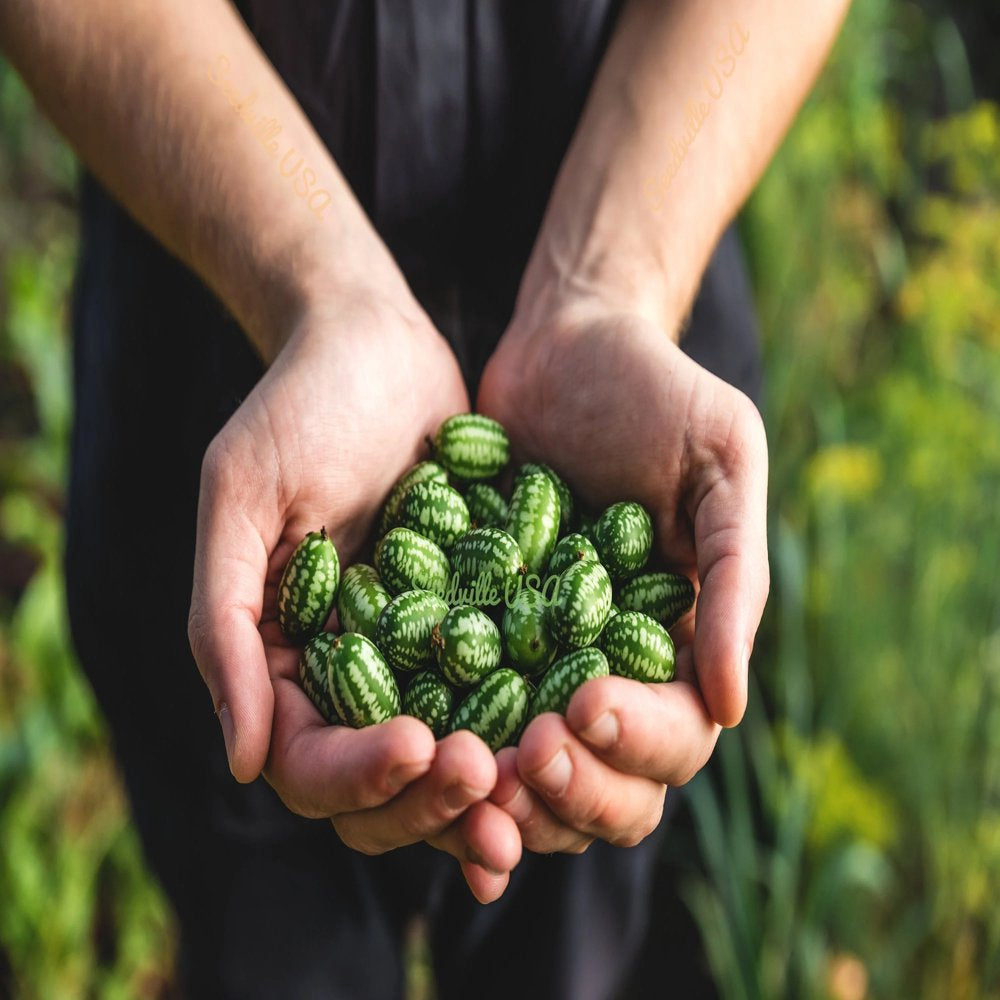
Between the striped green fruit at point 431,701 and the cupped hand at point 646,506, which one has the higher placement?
the cupped hand at point 646,506

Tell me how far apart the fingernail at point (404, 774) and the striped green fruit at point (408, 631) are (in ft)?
1.07

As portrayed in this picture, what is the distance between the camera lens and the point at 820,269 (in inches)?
132

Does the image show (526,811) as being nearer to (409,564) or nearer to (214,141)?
(409,564)

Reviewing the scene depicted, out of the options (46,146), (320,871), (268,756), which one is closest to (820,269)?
(320,871)

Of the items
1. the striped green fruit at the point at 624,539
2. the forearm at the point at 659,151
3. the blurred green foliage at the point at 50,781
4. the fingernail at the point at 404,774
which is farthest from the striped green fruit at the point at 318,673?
the blurred green foliage at the point at 50,781

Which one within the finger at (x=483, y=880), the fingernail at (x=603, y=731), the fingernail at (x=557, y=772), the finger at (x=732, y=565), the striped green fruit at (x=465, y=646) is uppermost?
the finger at (x=732, y=565)

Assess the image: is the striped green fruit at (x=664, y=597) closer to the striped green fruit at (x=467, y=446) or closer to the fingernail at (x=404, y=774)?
the striped green fruit at (x=467, y=446)

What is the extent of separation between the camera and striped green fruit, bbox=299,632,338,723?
1.51 meters

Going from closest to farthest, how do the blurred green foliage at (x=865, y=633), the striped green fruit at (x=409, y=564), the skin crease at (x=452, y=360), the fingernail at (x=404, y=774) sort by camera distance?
the fingernail at (x=404, y=774), the skin crease at (x=452, y=360), the striped green fruit at (x=409, y=564), the blurred green foliage at (x=865, y=633)

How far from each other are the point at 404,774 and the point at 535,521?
581mm

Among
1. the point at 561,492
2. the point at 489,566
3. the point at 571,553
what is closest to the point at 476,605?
the point at 489,566

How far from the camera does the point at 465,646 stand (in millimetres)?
1524

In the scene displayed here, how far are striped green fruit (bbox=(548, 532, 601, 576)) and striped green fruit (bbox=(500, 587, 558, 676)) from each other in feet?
0.27

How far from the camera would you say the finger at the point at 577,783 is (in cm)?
130
